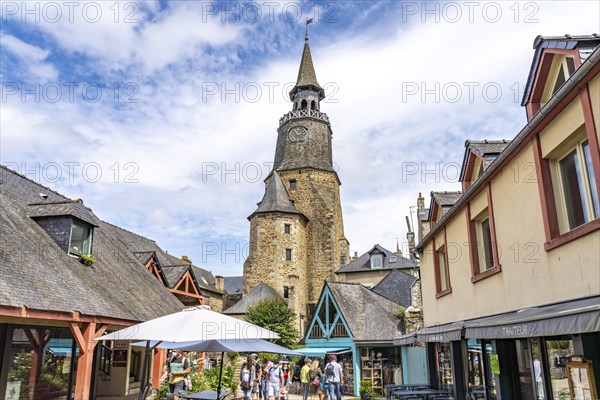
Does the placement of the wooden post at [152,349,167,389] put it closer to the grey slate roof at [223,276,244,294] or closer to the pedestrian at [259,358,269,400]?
the pedestrian at [259,358,269,400]

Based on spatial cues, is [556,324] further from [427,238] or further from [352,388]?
[352,388]

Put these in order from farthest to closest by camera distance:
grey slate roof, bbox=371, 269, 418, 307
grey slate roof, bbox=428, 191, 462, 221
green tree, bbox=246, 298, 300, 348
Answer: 1. green tree, bbox=246, 298, 300, 348
2. grey slate roof, bbox=371, 269, 418, 307
3. grey slate roof, bbox=428, 191, 462, 221

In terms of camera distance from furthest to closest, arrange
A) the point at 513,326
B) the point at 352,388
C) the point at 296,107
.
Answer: the point at 296,107 → the point at 352,388 → the point at 513,326

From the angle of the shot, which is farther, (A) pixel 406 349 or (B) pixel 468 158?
(A) pixel 406 349

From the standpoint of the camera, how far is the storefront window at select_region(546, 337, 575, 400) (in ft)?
18.7

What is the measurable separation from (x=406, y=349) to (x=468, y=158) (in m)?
10.6

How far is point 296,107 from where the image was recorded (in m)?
44.6

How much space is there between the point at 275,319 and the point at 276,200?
1187 centimetres

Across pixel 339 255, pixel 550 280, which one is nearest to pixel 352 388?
pixel 550 280

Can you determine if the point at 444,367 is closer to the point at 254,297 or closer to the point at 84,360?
the point at 84,360

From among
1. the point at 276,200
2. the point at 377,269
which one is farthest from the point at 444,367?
the point at 276,200

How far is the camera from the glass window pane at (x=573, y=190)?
572 cm

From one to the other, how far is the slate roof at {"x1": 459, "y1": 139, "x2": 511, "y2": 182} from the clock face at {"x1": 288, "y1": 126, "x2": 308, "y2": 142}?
3240cm

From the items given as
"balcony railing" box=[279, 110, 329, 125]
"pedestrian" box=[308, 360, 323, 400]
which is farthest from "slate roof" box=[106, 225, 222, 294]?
"balcony railing" box=[279, 110, 329, 125]
